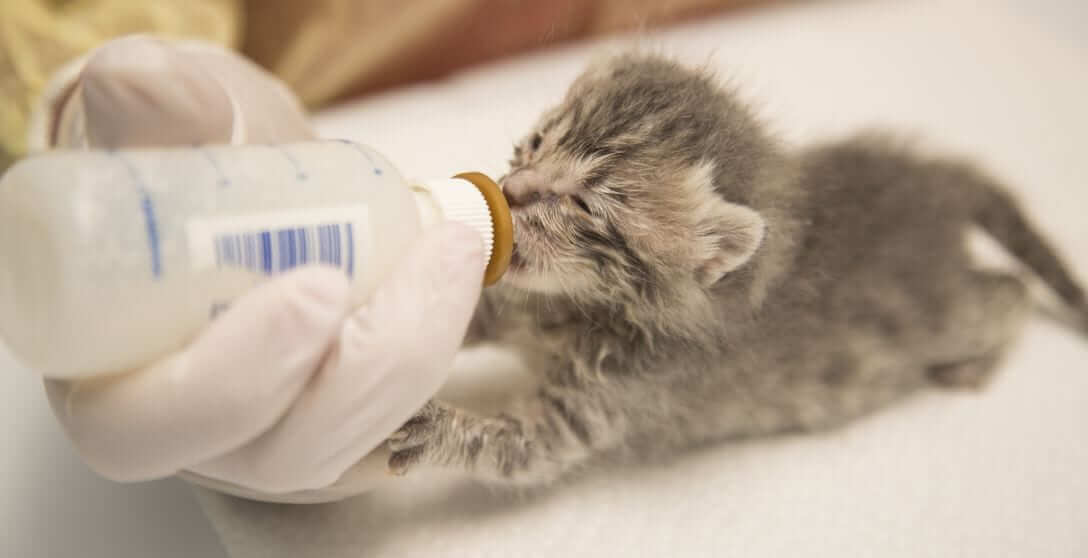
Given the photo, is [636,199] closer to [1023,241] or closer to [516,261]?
[516,261]

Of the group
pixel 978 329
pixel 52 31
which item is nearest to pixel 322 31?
pixel 52 31

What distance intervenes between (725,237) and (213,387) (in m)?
0.74

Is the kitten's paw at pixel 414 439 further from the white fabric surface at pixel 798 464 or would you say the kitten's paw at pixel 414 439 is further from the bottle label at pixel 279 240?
the bottle label at pixel 279 240

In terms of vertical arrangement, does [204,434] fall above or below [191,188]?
below

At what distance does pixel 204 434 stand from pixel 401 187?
13.8 inches

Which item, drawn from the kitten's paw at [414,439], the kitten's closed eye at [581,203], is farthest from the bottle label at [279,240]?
the kitten's closed eye at [581,203]

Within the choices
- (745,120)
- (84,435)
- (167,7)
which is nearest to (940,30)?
(745,120)

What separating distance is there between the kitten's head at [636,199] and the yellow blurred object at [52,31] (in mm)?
968

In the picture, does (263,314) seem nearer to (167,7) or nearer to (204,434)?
(204,434)

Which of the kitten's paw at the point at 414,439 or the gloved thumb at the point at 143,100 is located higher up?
the gloved thumb at the point at 143,100

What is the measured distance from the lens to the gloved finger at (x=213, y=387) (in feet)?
2.43

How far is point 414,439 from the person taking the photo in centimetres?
106

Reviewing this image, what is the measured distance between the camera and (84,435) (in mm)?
763

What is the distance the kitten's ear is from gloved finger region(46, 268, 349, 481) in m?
0.58
